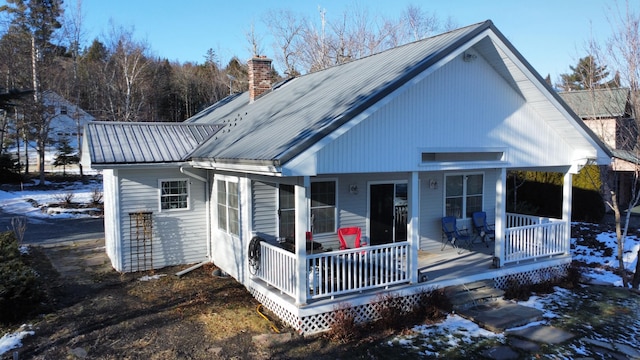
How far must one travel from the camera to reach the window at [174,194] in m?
11.4

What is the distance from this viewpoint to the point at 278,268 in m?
8.34

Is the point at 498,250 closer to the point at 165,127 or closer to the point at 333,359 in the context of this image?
the point at 333,359

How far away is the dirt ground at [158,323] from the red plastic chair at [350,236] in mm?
2403

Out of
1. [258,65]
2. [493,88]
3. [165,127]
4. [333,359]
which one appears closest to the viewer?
[333,359]

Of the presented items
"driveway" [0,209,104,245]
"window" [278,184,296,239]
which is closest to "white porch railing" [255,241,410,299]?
"window" [278,184,296,239]

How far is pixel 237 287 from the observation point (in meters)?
10.0

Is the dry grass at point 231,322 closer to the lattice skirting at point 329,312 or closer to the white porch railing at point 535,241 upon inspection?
the lattice skirting at point 329,312

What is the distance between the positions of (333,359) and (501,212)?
18.0 feet

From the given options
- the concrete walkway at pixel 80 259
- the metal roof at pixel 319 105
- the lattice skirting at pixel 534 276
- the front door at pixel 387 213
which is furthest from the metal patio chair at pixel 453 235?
the concrete walkway at pixel 80 259

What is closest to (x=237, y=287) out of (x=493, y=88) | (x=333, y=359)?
(x=333, y=359)

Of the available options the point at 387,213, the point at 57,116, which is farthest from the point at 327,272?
the point at 57,116

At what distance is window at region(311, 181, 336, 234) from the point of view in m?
10.8

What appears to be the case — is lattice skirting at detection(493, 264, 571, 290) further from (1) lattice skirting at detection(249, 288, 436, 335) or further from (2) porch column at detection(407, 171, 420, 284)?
(1) lattice skirting at detection(249, 288, 436, 335)

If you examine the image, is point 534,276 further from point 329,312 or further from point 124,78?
point 124,78
